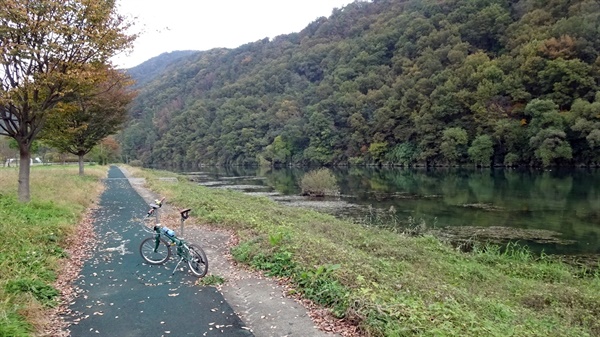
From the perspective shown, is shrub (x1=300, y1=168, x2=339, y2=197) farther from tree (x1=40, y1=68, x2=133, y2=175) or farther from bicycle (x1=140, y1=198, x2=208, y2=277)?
bicycle (x1=140, y1=198, x2=208, y2=277)

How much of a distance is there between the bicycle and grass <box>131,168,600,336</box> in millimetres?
1164

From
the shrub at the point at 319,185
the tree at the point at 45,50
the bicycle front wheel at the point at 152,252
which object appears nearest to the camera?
the bicycle front wheel at the point at 152,252

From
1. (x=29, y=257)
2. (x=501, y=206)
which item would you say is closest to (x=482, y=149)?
(x=501, y=206)

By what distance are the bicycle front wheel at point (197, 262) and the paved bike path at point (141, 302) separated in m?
0.16

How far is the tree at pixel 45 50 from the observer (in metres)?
13.2

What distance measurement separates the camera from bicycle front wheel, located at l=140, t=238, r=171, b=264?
927 centimetres

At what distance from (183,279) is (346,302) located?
11.9 feet

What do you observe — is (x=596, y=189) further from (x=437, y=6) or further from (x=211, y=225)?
(x=437, y=6)

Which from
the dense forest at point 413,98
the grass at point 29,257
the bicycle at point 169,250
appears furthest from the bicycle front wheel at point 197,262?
the dense forest at point 413,98

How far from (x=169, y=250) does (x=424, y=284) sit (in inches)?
215

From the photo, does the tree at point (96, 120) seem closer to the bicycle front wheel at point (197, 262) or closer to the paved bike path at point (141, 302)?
the paved bike path at point (141, 302)

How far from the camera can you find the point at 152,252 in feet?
30.9

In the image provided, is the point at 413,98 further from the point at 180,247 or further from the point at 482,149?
the point at 180,247

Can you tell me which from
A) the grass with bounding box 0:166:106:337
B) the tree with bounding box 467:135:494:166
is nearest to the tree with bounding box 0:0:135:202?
the grass with bounding box 0:166:106:337
